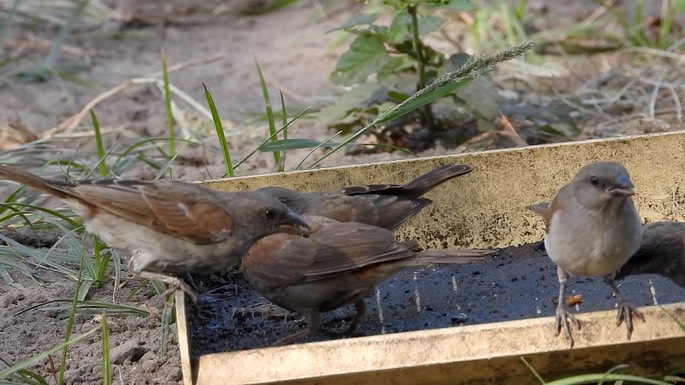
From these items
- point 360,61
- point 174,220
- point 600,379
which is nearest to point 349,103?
A: point 360,61

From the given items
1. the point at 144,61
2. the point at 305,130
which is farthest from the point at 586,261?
the point at 144,61

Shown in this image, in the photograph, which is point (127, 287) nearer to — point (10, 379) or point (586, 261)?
point (10, 379)

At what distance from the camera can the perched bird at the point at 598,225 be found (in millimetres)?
3904

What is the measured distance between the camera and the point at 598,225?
3.94 meters

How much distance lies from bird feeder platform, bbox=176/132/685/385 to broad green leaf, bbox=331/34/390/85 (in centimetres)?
141

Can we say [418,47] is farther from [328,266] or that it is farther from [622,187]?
[622,187]

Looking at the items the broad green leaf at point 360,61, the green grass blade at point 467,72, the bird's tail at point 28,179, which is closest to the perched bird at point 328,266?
the green grass blade at point 467,72

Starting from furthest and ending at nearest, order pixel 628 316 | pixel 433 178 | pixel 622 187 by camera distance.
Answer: pixel 433 178 → pixel 622 187 → pixel 628 316

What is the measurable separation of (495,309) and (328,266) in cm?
76

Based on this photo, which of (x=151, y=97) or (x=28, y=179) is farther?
(x=151, y=97)

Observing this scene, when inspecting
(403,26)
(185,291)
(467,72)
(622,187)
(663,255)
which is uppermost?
(403,26)

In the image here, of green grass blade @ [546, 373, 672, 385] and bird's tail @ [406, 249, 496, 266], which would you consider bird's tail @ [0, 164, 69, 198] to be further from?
green grass blade @ [546, 373, 672, 385]

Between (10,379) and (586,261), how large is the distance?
2247 millimetres

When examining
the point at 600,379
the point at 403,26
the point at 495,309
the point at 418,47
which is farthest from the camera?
the point at 418,47
